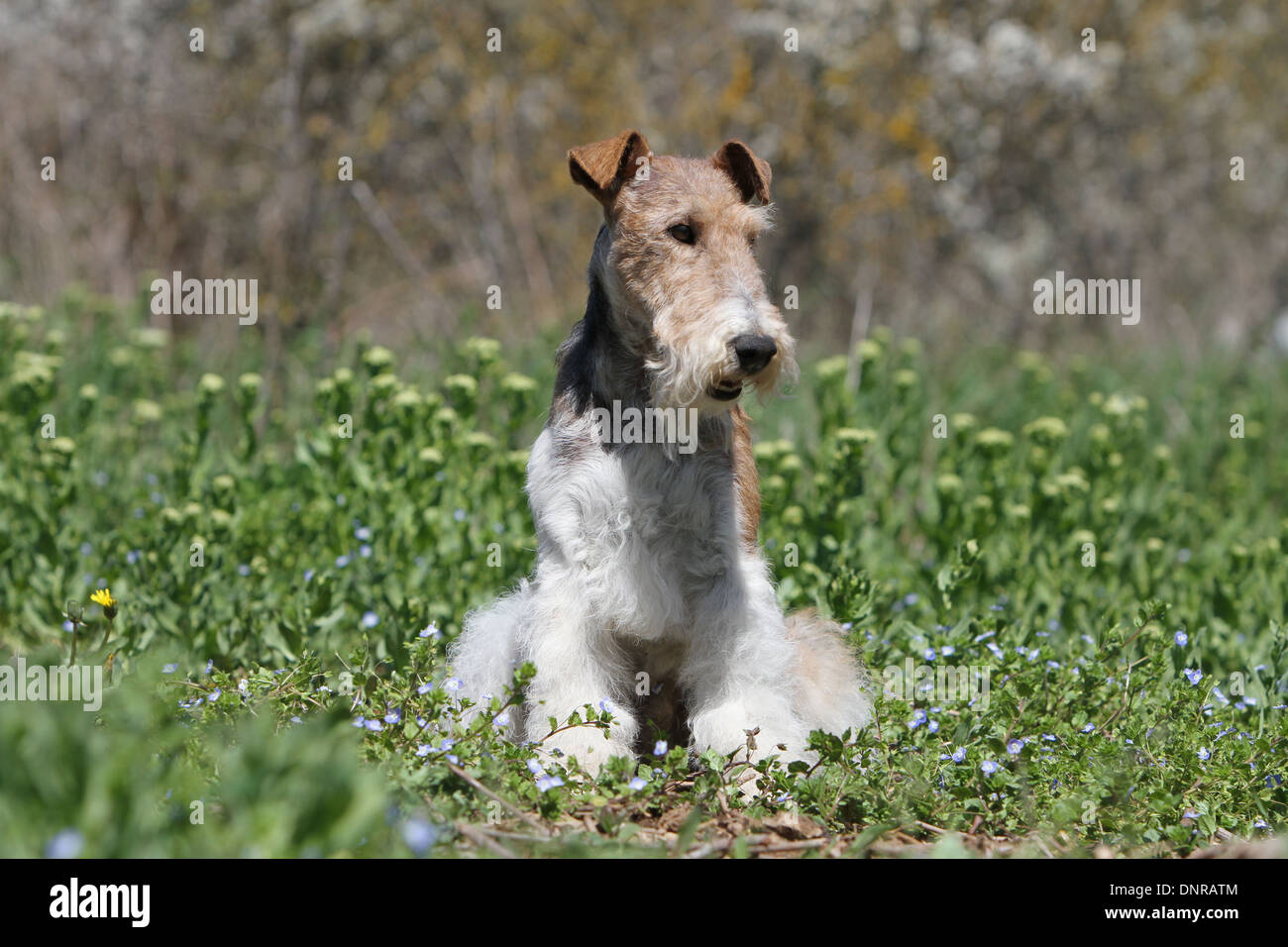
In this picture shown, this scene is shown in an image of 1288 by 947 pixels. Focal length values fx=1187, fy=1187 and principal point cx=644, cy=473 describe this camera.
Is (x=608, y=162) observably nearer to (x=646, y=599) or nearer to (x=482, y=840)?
(x=646, y=599)

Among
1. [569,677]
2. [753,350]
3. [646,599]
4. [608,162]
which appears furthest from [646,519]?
[608,162]

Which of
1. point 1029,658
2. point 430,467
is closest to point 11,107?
point 430,467

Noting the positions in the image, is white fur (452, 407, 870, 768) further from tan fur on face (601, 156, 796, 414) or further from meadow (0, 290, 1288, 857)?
tan fur on face (601, 156, 796, 414)

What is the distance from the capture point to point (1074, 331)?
13391 millimetres

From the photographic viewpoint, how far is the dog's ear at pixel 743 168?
13.3ft

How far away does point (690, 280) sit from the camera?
362 centimetres

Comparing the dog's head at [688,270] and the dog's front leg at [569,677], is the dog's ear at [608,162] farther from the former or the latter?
the dog's front leg at [569,677]

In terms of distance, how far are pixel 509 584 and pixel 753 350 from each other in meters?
2.26

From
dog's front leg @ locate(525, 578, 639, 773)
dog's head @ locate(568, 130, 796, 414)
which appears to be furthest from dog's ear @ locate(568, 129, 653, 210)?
dog's front leg @ locate(525, 578, 639, 773)

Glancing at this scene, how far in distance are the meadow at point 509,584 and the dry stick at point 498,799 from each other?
2 cm

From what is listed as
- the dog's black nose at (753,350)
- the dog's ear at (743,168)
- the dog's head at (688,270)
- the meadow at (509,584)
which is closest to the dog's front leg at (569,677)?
the meadow at (509,584)

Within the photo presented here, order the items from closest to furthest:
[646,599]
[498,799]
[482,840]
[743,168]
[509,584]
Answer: [482,840], [498,799], [646,599], [743,168], [509,584]
